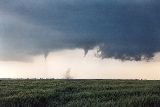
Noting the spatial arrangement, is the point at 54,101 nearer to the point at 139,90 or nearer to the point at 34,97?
the point at 34,97

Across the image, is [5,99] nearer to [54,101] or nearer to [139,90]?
[54,101]

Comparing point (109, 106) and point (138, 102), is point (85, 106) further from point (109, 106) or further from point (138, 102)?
point (138, 102)

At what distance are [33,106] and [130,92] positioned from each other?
671 centimetres

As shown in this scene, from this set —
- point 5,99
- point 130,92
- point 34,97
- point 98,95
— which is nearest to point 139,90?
→ point 130,92

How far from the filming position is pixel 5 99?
28594 mm

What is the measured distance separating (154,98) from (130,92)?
12.0ft

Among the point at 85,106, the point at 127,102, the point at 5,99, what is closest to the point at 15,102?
the point at 5,99

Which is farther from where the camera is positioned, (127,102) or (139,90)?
(139,90)

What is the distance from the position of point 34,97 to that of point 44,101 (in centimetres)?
70

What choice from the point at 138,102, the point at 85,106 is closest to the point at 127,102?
the point at 138,102

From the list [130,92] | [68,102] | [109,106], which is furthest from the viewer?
[130,92]

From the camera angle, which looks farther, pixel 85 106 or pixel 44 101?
pixel 44 101

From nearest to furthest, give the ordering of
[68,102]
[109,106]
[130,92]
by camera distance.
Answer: [109,106] < [68,102] < [130,92]

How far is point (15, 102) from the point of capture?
28.4 meters
